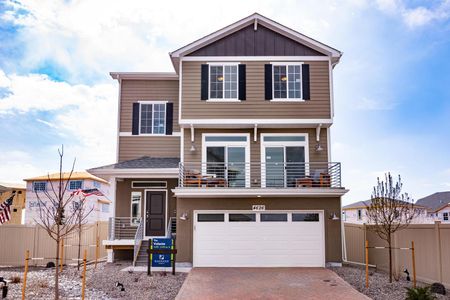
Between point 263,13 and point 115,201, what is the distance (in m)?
10.2

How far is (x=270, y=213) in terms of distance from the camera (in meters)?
15.2

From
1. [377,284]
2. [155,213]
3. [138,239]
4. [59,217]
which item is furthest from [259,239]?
[59,217]

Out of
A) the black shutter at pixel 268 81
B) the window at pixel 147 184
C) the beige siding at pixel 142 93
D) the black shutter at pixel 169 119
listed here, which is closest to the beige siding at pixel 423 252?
the black shutter at pixel 268 81

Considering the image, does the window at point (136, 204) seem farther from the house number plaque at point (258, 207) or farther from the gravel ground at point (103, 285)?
the house number plaque at point (258, 207)

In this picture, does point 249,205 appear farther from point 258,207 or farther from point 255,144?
point 255,144

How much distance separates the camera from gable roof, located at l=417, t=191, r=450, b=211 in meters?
43.2

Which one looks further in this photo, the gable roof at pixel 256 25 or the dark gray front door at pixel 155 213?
the dark gray front door at pixel 155 213

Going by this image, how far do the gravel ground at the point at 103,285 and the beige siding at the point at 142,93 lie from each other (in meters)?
6.88

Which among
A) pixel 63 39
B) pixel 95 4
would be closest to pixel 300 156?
pixel 95 4

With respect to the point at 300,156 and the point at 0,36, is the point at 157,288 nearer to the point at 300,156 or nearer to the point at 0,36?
the point at 300,156

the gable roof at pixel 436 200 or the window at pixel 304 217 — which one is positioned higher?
the gable roof at pixel 436 200

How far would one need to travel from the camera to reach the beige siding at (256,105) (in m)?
15.8

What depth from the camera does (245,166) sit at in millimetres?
15867

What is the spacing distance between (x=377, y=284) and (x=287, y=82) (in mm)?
8319
